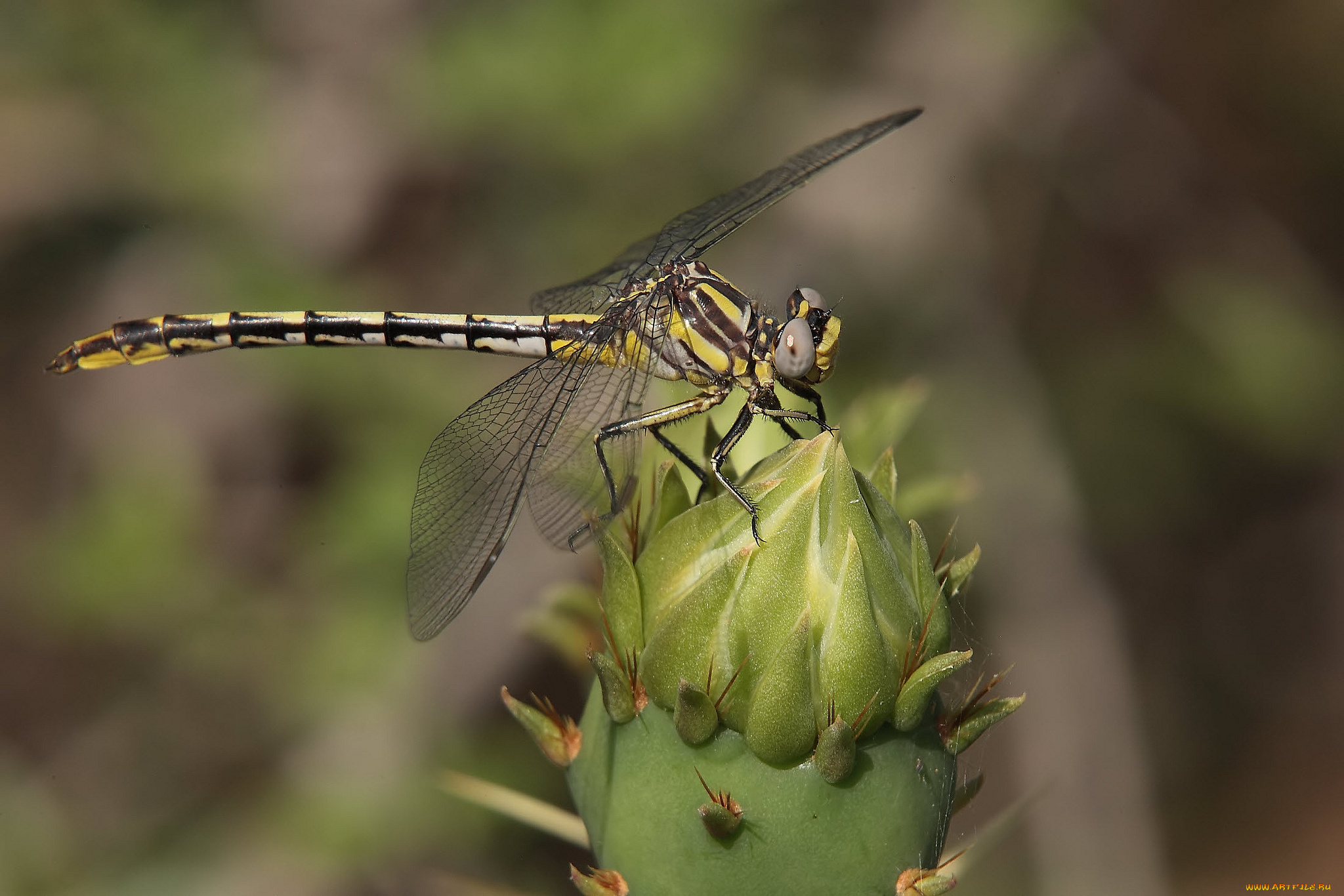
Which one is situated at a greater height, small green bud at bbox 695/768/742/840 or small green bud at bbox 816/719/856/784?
small green bud at bbox 816/719/856/784

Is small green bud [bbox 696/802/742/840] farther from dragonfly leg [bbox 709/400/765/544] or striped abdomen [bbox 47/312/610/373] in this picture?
striped abdomen [bbox 47/312/610/373]

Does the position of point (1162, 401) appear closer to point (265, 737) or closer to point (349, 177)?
point (349, 177)

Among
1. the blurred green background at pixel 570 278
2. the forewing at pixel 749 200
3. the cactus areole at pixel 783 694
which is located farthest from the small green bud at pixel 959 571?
the blurred green background at pixel 570 278

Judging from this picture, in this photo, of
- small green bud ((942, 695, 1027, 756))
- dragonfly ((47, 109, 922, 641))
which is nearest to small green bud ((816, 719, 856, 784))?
small green bud ((942, 695, 1027, 756))

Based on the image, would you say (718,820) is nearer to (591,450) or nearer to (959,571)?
(959,571)

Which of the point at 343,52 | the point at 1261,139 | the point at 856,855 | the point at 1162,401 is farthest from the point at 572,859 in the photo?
the point at 1261,139

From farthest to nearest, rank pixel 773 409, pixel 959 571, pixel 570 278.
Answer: pixel 570 278 → pixel 773 409 → pixel 959 571

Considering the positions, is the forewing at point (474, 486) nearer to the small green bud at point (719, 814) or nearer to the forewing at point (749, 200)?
the forewing at point (749, 200)

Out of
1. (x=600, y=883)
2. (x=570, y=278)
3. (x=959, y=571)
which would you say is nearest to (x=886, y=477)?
(x=959, y=571)
